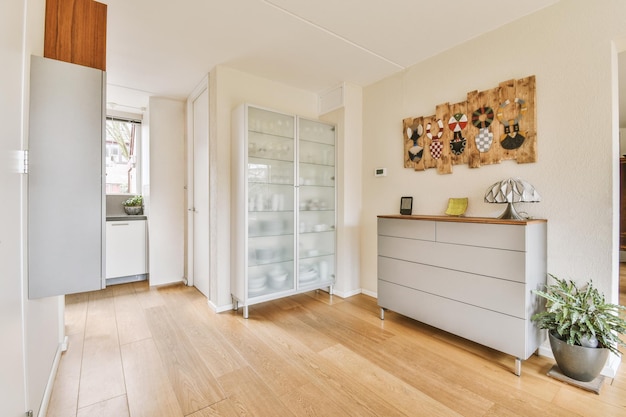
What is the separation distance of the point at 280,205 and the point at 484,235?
1.86 metres

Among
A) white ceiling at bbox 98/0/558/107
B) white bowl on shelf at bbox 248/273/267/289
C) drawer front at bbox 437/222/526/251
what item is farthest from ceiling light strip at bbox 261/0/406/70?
white bowl on shelf at bbox 248/273/267/289

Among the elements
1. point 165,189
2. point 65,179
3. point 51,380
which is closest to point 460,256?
point 65,179

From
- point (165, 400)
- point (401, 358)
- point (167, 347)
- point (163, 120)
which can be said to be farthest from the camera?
point (163, 120)

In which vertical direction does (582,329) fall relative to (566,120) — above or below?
below

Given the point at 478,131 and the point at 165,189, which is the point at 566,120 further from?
the point at 165,189

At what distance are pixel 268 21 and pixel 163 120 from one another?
2295mm

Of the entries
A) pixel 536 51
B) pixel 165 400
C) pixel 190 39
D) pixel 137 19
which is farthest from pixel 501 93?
pixel 165 400

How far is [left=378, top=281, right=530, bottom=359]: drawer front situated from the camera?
1.83 meters

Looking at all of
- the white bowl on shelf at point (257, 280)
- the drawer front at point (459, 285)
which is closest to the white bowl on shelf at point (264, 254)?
the white bowl on shelf at point (257, 280)

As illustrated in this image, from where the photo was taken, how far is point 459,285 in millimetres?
2127

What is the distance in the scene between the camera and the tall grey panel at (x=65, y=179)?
4.36 ft

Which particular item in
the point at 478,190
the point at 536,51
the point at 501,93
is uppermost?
the point at 536,51

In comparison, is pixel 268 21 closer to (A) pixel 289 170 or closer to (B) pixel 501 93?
(A) pixel 289 170

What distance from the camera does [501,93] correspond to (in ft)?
7.25
